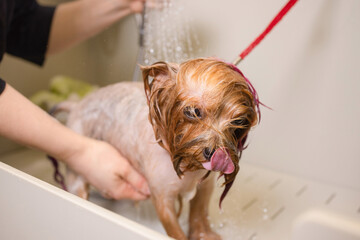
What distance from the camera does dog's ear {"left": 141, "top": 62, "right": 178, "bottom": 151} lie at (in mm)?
528

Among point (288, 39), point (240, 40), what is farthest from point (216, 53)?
point (288, 39)

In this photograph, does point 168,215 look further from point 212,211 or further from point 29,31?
point 29,31

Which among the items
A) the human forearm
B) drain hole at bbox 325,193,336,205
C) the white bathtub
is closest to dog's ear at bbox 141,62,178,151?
the white bathtub

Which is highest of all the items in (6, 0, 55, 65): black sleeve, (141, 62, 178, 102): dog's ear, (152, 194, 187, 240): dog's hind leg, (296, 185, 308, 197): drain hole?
(141, 62, 178, 102): dog's ear

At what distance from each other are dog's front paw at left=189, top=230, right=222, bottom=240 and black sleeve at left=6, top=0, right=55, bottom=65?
700 mm

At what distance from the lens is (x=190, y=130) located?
504mm

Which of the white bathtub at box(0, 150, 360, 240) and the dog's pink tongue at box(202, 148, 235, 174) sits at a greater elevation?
the dog's pink tongue at box(202, 148, 235, 174)

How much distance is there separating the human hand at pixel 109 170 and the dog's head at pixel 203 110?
0.22 metres

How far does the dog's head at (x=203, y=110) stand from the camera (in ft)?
1.61

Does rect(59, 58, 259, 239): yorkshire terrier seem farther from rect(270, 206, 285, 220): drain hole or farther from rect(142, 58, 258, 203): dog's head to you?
rect(270, 206, 285, 220): drain hole

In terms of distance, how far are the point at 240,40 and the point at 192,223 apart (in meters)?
0.38

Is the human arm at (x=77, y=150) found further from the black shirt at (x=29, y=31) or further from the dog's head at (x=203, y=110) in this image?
the black shirt at (x=29, y=31)

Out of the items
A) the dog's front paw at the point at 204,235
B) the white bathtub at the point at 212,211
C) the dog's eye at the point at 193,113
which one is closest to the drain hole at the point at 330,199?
the white bathtub at the point at 212,211

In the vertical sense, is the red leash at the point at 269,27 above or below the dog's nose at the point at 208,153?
above
